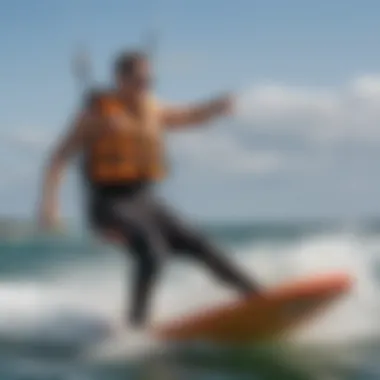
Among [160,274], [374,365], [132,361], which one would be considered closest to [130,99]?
[160,274]

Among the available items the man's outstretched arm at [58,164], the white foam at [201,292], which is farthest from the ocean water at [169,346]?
the man's outstretched arm at [58,164]

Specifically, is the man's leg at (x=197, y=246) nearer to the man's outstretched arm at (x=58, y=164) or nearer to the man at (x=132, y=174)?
the man at (x=132, y=174)

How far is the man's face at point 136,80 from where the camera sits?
7.36 meters

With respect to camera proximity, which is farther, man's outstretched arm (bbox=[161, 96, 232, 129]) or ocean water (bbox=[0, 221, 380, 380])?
man's outstretched arm (bbox=[161, 96, 232, 129])

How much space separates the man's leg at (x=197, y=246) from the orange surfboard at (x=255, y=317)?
0.48 feet

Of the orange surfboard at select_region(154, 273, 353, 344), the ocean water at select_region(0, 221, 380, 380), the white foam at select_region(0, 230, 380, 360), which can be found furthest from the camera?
→ the white foam at select_region(0, 230, 380, 360)

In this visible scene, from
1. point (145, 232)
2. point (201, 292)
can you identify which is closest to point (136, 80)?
point (145, 232)

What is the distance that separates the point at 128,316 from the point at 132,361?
28.8 inches

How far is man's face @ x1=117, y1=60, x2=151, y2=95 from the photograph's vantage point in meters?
7.36

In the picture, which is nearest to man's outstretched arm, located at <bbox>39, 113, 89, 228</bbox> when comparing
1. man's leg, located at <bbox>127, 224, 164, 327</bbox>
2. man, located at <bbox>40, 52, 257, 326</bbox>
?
man, located at <bbox>40, 52, 257, 326</bbox>

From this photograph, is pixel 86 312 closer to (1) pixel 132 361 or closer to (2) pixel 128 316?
(2) pixel 128 316

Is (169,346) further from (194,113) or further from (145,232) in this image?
(194,113)

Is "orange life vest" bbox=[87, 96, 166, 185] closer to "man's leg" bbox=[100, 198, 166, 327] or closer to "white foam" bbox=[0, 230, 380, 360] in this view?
"man's leg" bbox=[100, 198, 166, 327]

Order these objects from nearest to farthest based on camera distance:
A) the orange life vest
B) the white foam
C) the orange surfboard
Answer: the orange life vest → the orange surfboard → the white foam
